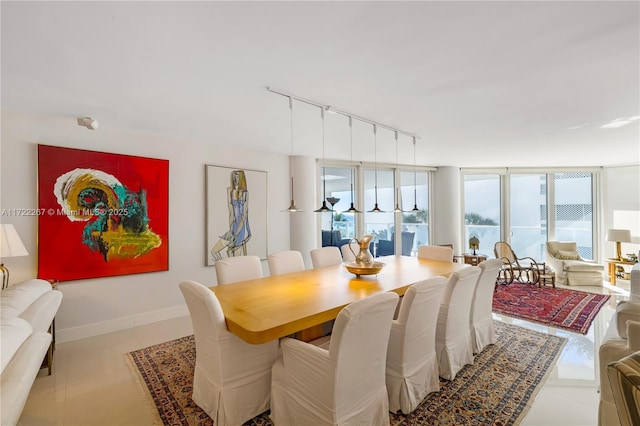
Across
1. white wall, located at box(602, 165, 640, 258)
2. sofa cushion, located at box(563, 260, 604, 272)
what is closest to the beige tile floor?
sofa cushion, located at box(563, 260, 604, 272)

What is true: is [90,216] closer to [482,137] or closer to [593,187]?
[482,137]

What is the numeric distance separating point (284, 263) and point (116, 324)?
84.6 inches

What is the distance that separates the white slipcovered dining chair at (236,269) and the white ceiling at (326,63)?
152 centimetres

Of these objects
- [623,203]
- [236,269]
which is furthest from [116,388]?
[623,203]

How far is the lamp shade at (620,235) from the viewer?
18.6 feet

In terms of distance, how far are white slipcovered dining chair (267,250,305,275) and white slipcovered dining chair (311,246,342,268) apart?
0.24m

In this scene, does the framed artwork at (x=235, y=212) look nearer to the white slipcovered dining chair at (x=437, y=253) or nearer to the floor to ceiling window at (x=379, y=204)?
the floor to ceiling window at (x=379, y=204)

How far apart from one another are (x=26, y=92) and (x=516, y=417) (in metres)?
4.59

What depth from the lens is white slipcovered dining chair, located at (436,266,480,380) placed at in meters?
2.45

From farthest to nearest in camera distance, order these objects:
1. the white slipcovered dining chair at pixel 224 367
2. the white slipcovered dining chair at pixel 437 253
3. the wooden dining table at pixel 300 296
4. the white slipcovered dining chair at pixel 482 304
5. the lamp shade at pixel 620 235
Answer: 1. the lamp shade at pixel 620 235
2. the white slipcovered dining chair at pixel 437 253
3. the white slipcovered dining chair at pixel 482 304
4. the white slipcovered dining chair at pixel 224 367
5. the wooden dining table at pixel 300 296

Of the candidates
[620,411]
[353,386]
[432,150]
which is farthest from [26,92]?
[432,150]

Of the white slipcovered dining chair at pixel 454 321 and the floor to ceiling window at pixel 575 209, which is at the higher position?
the floor to ceiling window at pixel 575 209

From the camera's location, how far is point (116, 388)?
2379 millimetres

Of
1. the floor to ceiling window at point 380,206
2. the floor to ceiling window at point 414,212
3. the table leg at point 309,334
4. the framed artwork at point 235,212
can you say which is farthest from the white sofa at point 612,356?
the floor to ceiling window at point 414,212
